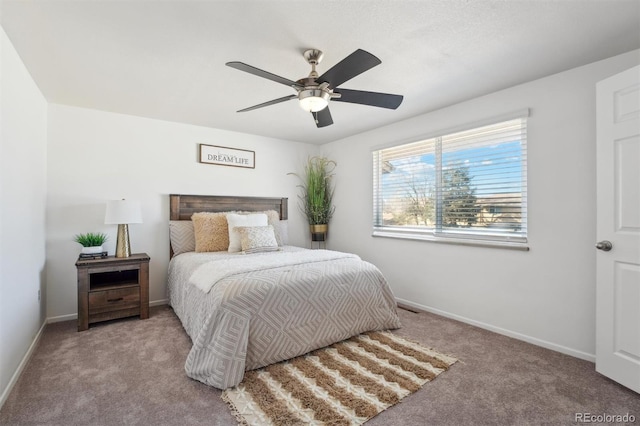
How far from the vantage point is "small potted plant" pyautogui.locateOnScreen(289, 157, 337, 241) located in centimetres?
476

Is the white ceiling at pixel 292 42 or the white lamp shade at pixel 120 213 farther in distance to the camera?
the white lamp shade at pixel 120 213

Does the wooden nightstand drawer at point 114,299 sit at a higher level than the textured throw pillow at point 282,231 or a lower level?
lower

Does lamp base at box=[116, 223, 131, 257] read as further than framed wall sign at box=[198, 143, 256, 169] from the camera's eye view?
No

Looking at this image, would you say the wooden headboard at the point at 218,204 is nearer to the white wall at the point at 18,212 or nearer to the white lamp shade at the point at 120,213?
the white lamp shade at the point at 120,213

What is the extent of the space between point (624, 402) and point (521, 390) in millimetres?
550

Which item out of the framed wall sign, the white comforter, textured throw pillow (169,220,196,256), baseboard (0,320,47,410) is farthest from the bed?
Result: the framed wall sign

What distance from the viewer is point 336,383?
201 centimetres

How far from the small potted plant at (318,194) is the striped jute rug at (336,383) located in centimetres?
234

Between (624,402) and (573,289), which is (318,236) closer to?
(573,289)

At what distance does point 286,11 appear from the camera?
171 cm

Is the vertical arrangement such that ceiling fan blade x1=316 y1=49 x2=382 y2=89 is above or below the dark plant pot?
above

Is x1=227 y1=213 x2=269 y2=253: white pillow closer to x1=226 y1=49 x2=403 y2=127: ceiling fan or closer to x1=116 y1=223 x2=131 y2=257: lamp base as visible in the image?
x1=116 y1=223 x2=131 y2=257: lamp base

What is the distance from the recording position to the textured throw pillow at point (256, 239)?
135 inches

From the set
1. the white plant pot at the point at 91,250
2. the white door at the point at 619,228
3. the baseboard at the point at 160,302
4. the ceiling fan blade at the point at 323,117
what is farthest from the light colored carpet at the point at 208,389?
the ceiling fan blade at the point at 323,117
